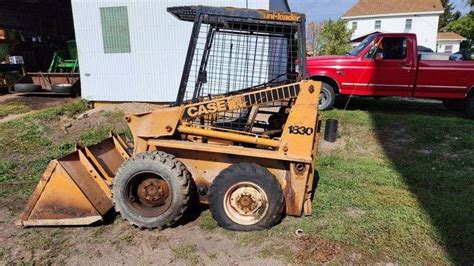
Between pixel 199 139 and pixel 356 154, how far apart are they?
12.8ft

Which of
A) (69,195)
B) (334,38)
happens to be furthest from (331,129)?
(334,38)

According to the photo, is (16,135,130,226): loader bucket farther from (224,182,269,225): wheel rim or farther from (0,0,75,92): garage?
(0,0,75,92): garage

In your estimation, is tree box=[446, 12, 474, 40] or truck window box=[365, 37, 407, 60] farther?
tree box=[446, 12, 474, 40]

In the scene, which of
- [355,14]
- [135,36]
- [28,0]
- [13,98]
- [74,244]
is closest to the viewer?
[74,244]

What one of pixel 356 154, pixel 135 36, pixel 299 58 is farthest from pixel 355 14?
pixel 299 58

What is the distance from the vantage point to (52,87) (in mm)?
12703

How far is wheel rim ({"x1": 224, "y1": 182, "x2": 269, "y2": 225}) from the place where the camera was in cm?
401

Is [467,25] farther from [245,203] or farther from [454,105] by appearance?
[245,203]

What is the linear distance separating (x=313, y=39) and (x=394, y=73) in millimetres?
18504

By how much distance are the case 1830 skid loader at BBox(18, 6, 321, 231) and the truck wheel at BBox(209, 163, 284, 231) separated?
1 cm

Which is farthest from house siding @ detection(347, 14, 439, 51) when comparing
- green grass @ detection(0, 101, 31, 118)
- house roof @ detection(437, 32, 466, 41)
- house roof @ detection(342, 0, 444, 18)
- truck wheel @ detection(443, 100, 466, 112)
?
Answer: green grass @ detection(0, 101, 31, 118)

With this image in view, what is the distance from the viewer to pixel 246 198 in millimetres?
4035

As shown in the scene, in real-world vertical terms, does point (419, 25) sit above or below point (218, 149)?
above

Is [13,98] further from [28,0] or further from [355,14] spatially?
[355,14]
